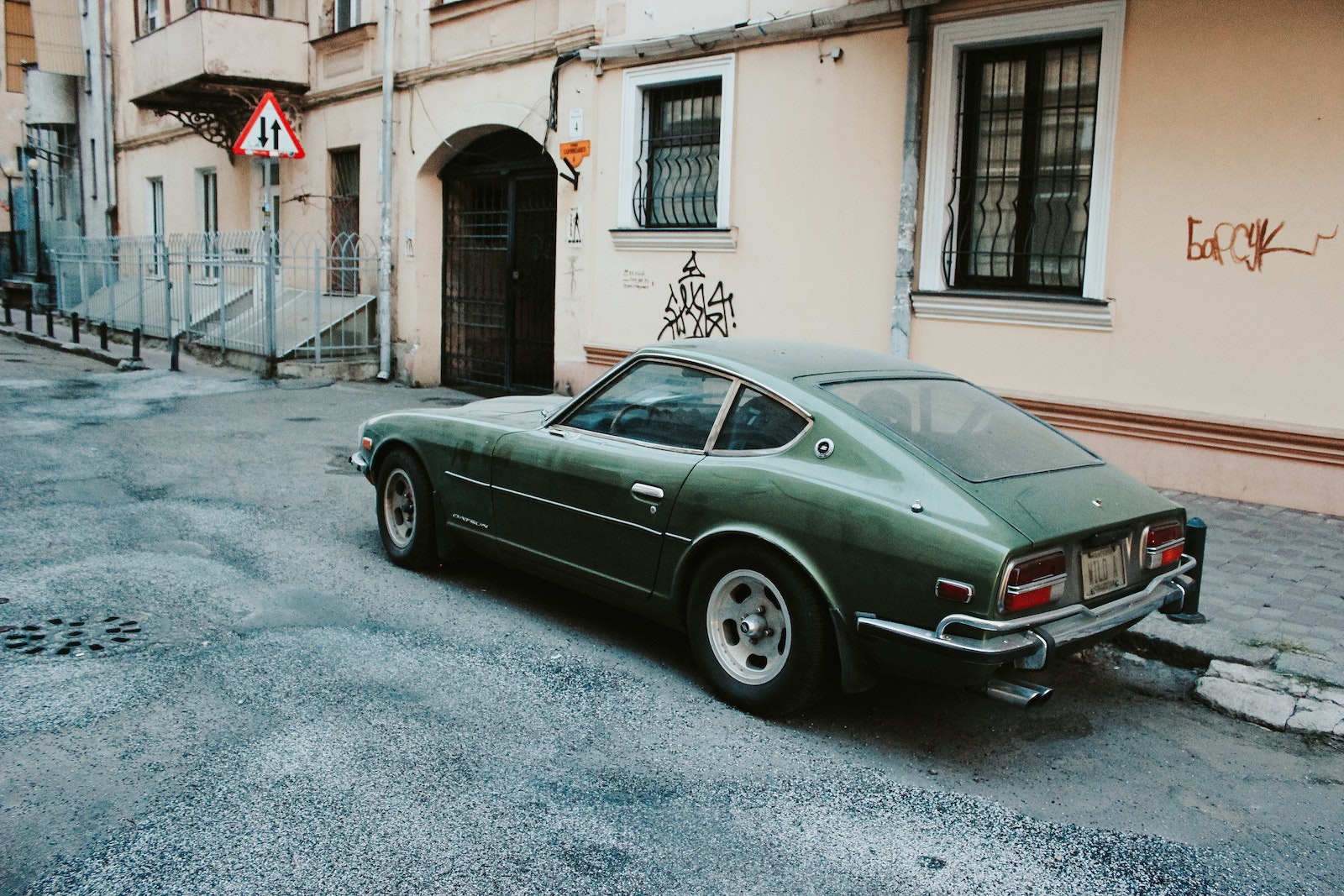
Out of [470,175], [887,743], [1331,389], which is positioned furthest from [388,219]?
[887,743]

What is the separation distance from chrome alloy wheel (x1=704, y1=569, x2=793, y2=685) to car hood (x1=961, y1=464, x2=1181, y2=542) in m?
0.84

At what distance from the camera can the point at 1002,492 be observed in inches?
147

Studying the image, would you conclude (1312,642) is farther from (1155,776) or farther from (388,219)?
(388,219)

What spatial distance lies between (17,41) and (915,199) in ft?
105

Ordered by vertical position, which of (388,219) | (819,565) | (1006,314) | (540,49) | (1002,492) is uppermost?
(540,49)

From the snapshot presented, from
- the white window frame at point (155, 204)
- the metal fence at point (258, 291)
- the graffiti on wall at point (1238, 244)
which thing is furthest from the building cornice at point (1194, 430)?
the white window frame at point (155, 204)

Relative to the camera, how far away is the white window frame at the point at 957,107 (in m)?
7.74

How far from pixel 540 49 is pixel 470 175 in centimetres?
246

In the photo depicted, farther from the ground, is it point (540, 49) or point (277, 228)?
point (540, 49)

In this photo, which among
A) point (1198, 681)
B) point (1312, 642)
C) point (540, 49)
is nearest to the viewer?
point (1198, 681)

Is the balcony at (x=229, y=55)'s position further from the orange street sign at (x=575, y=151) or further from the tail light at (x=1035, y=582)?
the tail light at (x=1035, y=582)

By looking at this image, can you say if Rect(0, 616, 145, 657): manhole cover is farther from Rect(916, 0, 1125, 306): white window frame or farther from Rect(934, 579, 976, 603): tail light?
Rect(916, 0, 1125, 306): white window frame

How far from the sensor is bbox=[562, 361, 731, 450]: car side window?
174 inches

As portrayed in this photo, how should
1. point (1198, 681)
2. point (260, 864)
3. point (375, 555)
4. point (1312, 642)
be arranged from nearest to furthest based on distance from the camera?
1. point (260, 864)
2. point (1198, 681)
3. point (1312, 642)
4. point (375, 555)
